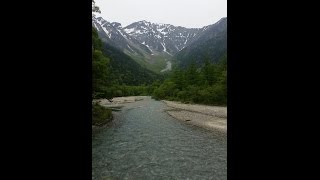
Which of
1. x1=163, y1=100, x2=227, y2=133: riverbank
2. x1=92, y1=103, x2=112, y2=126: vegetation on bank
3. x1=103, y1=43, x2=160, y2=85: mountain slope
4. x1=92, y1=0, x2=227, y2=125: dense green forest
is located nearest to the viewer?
x1=92, y1=0, x2=227, y2=125: dense green forest

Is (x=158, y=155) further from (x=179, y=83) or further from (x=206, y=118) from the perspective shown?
(x=179, y=83)

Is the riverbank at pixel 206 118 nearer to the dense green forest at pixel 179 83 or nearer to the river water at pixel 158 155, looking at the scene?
the river water at pixel 158 155

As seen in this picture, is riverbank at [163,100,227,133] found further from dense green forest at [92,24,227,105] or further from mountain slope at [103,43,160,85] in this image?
mountain slope at [103,43,160,85]

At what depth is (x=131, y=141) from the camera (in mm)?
15953

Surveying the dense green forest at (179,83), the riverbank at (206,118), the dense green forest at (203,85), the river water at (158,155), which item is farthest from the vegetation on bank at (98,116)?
the dense green forest at (203,85)

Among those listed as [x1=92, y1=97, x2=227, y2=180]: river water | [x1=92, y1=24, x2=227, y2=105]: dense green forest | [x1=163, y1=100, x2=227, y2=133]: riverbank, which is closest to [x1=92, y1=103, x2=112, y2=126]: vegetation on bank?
[x1=92, y1=24, x2=227, y2=105]: dense green forest

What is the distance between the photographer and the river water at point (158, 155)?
9.91 metres

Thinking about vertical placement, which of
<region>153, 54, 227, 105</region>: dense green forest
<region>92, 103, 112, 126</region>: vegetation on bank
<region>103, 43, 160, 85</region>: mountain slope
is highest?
<region>103, 43, 160, 85</region>: mountain slope

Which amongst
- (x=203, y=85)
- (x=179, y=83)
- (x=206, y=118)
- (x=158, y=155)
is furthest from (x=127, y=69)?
(x=158, y=155)

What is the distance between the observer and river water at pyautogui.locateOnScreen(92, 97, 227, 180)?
9.91 metres

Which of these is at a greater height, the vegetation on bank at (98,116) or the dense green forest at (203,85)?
the dense green forest at (203,85)
